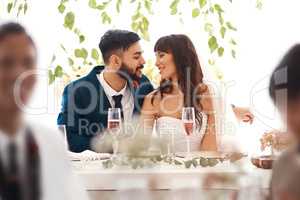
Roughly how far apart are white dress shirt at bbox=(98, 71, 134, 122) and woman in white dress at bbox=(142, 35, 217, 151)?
0.08ft

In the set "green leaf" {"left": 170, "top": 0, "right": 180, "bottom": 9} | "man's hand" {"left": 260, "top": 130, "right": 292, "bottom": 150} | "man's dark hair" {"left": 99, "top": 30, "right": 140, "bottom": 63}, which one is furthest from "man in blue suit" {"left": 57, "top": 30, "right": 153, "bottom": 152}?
"man's hand" {"left": 260, "top": 130, "right": 292, "bottom": 150}

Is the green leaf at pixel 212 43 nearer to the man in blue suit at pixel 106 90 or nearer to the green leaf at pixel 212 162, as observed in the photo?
the man in blue suit at pixel 106 90

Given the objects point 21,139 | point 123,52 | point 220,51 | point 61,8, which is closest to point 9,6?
point 61,8

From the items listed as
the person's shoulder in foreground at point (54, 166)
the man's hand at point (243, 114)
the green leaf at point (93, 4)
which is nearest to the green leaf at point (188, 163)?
the man's hand at point (243, 114)

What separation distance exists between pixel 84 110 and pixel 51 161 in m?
0.22

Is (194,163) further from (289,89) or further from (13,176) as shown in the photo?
(13,176)

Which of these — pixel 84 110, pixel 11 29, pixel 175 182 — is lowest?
pixel 175 182

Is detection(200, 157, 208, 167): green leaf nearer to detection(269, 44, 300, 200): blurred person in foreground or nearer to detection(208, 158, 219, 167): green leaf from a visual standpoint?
detection(208, 158, 219, 167): green leaf

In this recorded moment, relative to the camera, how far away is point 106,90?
3.00 ft

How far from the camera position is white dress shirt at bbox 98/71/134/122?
3.01 feet

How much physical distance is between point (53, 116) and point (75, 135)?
0.25ft

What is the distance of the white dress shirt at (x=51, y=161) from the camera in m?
0.67

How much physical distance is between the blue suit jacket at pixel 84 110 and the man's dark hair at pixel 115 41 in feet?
0.13

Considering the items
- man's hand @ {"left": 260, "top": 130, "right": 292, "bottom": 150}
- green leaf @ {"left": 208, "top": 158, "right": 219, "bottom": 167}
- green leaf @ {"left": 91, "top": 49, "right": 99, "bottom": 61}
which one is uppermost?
green leaf @ {"left": 91, "top": 49, "right": 99, "bottom": 61}
